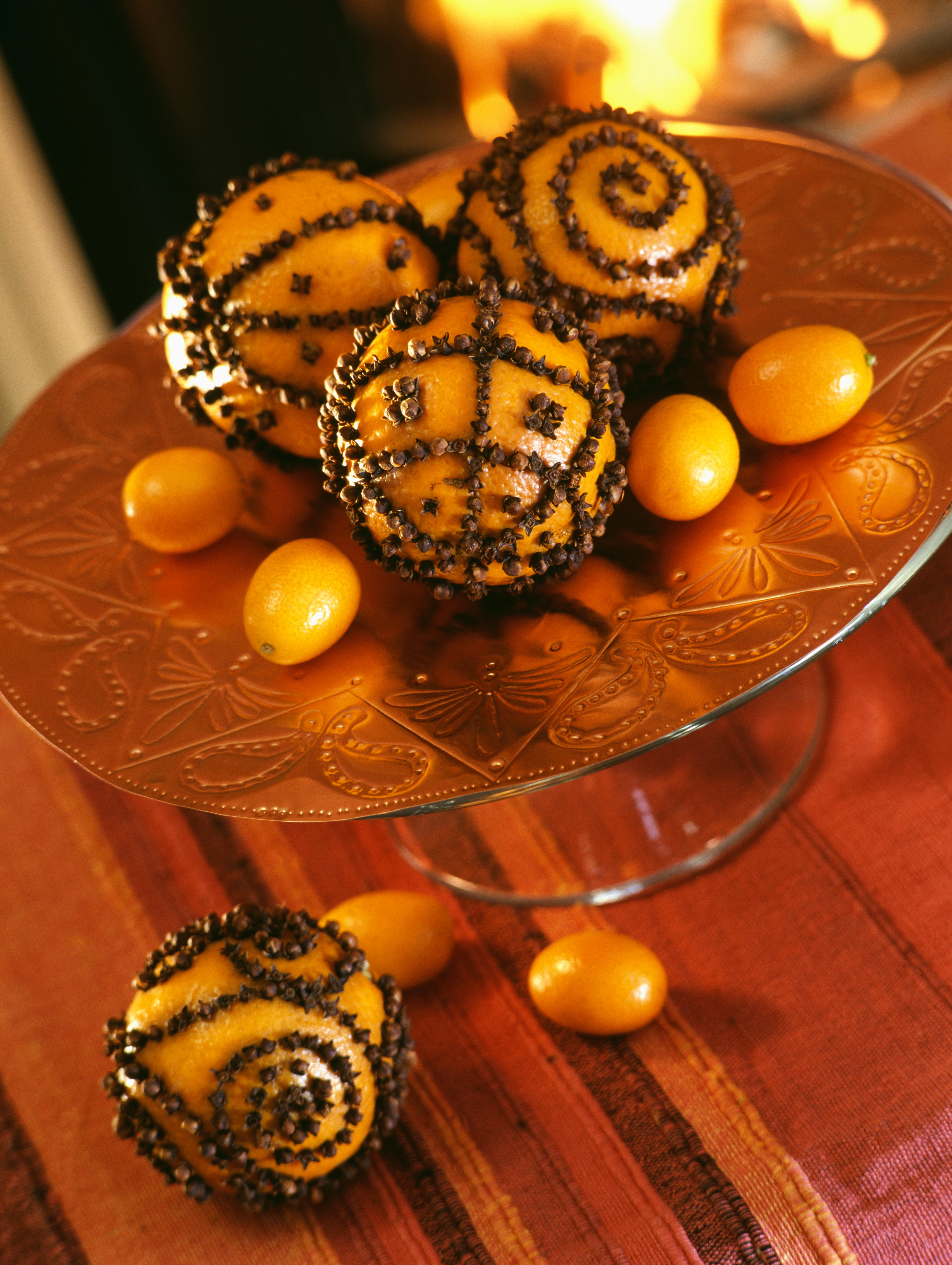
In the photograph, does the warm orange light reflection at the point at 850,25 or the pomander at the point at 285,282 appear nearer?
the pomander at the point at 285,282

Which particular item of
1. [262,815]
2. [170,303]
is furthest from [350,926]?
[170,303]

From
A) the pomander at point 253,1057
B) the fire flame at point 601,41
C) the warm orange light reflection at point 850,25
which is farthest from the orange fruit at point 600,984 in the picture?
the warm orange light reflection at point 850,25

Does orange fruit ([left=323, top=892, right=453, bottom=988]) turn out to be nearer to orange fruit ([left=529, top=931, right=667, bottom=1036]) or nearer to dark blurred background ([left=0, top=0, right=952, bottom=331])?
orange fruit ([left=529, top=931, right=667, bottom=1036])

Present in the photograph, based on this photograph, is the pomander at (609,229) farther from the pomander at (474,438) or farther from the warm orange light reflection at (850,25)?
the warm orange light reflection at (850,25)

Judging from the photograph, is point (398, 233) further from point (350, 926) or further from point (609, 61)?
point (609, 61)

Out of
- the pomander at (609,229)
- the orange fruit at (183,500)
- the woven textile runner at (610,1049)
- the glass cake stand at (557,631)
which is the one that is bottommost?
the woven textile runner at (610,1049)

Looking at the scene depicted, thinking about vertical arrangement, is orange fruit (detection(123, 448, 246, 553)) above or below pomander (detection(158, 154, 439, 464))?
below

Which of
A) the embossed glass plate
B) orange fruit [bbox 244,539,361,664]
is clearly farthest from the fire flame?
orange fruit [bbox 244,539,361,664]

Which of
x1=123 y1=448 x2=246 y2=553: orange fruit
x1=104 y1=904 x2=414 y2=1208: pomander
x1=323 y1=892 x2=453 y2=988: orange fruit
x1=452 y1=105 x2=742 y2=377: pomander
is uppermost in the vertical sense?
x1=452 y1=105 x2=742 y2=377: pomander

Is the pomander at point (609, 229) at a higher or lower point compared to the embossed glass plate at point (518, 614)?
higher
